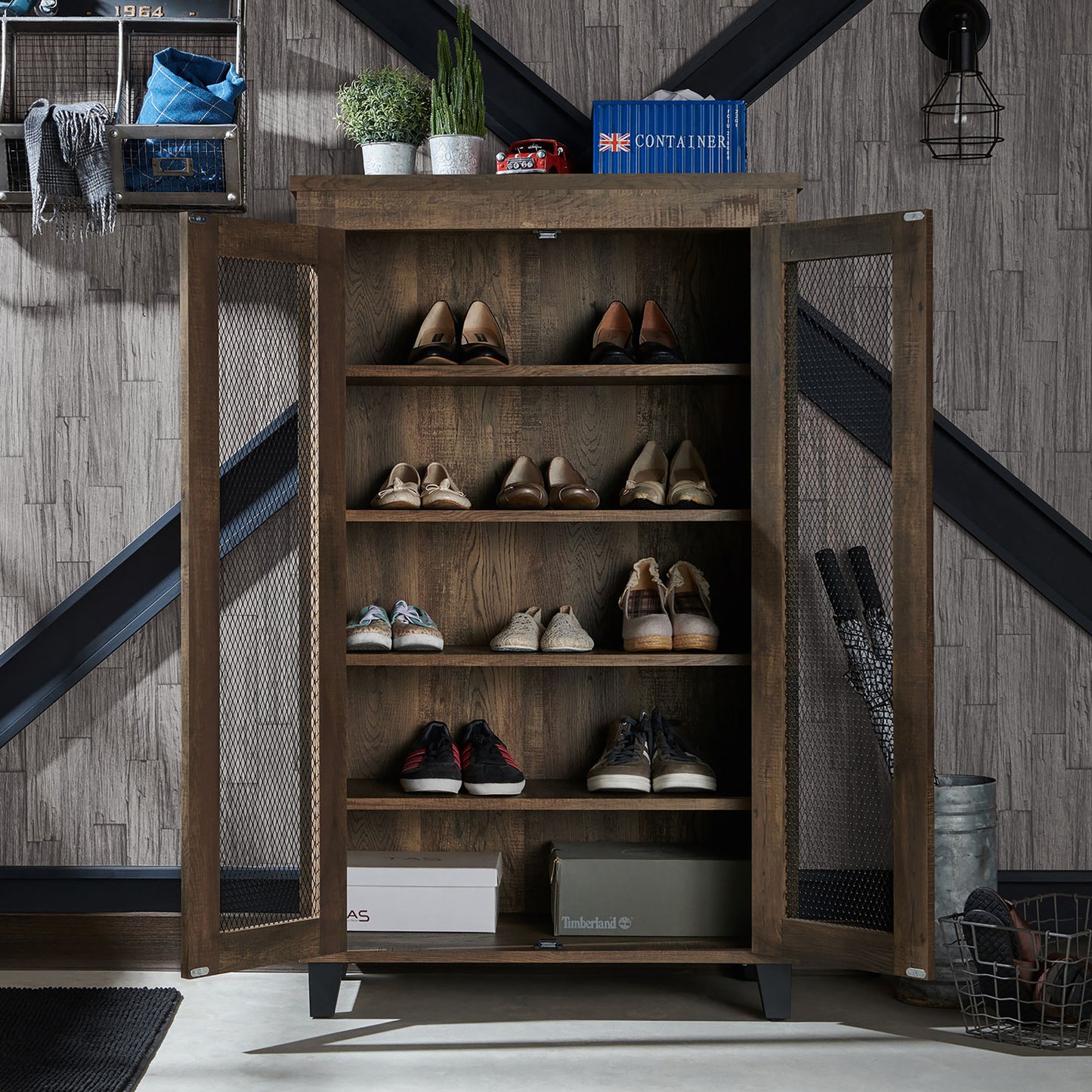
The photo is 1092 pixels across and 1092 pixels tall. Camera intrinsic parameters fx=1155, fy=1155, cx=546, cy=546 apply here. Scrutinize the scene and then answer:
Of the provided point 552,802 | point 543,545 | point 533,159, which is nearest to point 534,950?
point 552,802

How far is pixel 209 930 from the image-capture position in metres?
2.38

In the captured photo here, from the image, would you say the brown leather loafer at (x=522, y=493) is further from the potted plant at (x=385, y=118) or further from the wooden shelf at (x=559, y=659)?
the potted plant at (x=385, y=118)

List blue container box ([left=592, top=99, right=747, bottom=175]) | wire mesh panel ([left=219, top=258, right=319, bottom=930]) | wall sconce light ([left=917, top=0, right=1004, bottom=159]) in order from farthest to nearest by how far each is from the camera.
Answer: wall sconce light ([left=917, top=0, right=1004, bottom=159]), blue container box ([left=592, top=99, right=747, bottom=175]), wire mesh panel ([left=219, top=258, right=319, bottom=930])

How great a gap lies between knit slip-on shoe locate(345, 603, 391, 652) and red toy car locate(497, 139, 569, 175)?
1.08 metres

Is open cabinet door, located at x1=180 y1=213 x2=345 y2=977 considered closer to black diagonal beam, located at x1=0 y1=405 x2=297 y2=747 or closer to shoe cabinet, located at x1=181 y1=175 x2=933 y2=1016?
shoe cabinet, located at x1=181 y1=175 x2=933 y2=1016

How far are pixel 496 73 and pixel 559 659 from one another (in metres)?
1.51

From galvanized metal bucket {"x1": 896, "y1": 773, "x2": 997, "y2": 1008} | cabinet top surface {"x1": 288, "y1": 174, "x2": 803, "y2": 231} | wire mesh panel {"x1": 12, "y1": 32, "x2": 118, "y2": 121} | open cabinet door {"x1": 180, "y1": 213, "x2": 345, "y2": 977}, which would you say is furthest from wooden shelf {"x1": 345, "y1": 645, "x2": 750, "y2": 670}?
wire mesh panel {"x1": 12, "y1": 32, "x2": 118, "y2": 121}

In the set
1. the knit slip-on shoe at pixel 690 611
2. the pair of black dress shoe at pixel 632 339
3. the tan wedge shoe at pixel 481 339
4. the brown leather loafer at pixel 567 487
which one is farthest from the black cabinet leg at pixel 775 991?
the tan wedge shoe at pixel 481 339

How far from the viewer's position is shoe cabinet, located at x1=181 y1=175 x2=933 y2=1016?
240cm

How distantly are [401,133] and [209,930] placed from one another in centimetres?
186

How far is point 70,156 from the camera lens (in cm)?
278

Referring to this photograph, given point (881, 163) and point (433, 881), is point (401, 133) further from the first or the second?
point (433, 881)

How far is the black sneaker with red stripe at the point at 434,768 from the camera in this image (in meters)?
2.65

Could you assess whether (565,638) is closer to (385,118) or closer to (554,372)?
(554,372)
